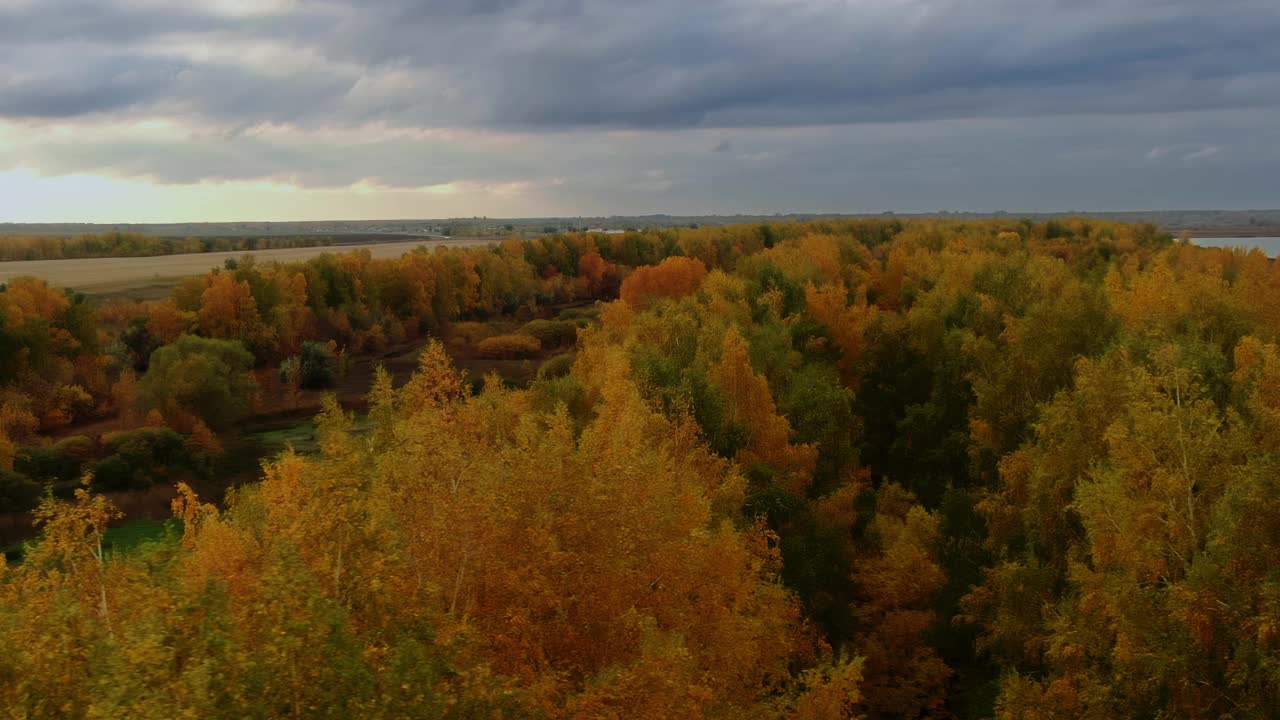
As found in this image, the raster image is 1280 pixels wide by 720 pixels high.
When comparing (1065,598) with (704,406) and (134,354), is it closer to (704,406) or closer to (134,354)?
(704,406)

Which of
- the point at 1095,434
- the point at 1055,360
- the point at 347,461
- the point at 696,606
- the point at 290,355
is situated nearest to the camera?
the point at 347,461

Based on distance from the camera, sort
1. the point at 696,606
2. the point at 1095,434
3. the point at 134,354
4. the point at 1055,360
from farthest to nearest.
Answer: the point at 134,354, the point at 1055,360, the point at 1095,434, the point at 696,606

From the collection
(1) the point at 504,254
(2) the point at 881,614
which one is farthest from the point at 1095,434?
→ (1) the point at 504,254

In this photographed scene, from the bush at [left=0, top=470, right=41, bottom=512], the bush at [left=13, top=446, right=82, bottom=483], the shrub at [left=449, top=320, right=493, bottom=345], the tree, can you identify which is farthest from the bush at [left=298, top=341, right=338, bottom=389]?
the bush at [left=0, top=470, right=41, bottom=512]

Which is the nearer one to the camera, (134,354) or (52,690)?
(52,690)

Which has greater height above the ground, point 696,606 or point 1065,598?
point 696,606

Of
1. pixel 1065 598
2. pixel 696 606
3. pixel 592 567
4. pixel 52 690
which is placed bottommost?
pixel 1065 598

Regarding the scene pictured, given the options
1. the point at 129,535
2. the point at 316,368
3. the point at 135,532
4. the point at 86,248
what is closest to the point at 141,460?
the point at 135,532
